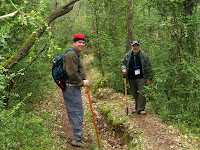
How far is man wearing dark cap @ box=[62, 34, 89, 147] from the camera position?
5070mm

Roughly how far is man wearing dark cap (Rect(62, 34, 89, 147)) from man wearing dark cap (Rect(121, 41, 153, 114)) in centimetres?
196

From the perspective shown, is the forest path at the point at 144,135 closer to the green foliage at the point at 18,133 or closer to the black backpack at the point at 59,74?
the green foliage at the point at 18,133

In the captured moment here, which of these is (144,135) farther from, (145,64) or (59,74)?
(59,74)

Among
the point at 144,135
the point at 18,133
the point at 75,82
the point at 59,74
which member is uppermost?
the point at 59,74

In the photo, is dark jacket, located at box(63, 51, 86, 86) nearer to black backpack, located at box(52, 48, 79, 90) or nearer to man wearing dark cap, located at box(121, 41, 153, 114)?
black backpack, located at box(52, 48, 79, 90)

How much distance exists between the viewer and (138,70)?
676 centimetres

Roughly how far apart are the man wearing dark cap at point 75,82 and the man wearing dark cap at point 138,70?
1.96m

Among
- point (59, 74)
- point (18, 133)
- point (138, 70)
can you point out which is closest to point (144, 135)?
point (138, 70)

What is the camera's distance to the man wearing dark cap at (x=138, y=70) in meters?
6.63

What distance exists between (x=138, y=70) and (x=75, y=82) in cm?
246

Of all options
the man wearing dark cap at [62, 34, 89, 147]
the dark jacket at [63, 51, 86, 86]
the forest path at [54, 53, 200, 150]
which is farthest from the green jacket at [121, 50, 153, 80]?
the dark jacket at [63, 51, 86, 86]

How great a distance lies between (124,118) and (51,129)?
96.9 inches

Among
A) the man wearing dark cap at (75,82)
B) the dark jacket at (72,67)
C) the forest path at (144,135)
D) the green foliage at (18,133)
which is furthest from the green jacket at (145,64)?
the green foliage at (18,133)

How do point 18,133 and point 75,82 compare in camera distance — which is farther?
point 75,82
